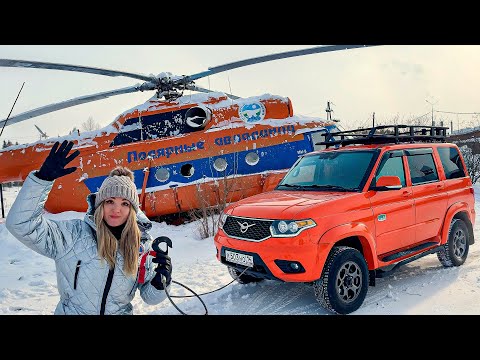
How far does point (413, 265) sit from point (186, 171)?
588cm

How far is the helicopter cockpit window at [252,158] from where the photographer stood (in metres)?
9.53

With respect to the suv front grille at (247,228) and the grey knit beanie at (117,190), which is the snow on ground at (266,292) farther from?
the grey knit beanie at (117,190)

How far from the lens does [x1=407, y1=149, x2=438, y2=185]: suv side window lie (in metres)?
5.00

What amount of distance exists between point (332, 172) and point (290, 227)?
1.46 metres

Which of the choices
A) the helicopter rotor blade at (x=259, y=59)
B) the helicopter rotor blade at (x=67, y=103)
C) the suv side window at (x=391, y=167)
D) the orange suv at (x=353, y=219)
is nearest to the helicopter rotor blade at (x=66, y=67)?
the helicopter rotor blade at (x=67, y=103)

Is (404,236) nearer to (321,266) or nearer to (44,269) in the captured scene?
(321,266)

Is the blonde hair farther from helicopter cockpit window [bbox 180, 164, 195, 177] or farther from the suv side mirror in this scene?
helicopter cockpit window [bbox 180, 164, 195, 177]

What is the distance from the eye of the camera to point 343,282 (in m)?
4.01

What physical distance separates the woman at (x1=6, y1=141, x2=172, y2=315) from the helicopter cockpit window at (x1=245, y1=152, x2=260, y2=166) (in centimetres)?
707

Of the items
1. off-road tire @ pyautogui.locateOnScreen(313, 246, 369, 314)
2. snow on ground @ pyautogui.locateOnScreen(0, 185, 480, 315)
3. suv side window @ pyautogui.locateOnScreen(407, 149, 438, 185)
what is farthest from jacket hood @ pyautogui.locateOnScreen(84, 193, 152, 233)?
suv side window @ pyautogui.locateOnScreen(407, 149, 438, 185)

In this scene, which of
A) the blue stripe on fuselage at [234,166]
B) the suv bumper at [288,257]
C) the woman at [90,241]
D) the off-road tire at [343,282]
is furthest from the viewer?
the blue stripe on fuselage at [234,166]

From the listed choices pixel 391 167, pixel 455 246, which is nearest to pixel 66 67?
pixel 391 167

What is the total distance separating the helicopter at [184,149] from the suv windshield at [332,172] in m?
3.84

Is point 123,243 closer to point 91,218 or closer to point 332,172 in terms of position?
point 91,218
